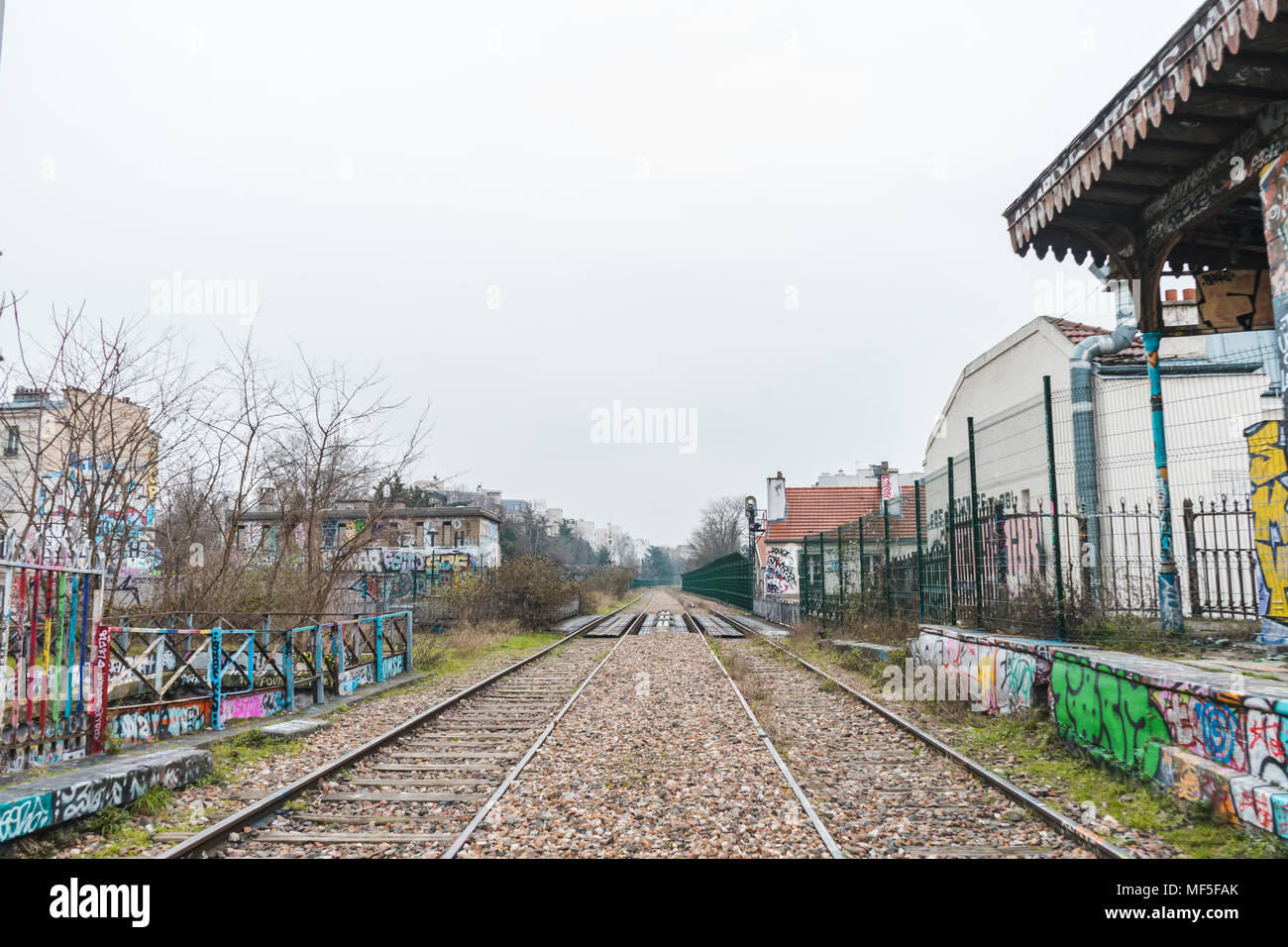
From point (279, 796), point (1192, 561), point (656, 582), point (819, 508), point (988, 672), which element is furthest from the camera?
point (656, 582)

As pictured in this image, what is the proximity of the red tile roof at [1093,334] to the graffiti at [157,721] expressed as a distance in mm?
14824

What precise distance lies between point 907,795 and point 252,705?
7480mm

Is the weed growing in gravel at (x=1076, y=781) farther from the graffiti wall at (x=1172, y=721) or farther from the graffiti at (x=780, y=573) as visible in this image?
the graffiti at (x=780, y=573)

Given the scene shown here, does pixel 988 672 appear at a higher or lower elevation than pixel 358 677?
higher

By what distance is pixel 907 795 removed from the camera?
6113 mm

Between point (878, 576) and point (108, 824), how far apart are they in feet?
46.5

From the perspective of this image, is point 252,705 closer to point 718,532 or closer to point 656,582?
point 718,532

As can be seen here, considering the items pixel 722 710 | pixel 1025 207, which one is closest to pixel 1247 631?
pixel 1025 207

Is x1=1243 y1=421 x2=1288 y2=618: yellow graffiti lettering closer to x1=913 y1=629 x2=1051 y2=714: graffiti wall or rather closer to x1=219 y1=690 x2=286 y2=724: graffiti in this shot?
x1=913 y1=629 x2=1051 y2=714: graffiti wall

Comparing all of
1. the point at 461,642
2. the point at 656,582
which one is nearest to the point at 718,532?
the point at 656,582

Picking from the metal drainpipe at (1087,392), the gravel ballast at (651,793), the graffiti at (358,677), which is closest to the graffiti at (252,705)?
the graffiti at (358,677)

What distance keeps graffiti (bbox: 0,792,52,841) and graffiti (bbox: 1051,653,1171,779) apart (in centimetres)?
730
